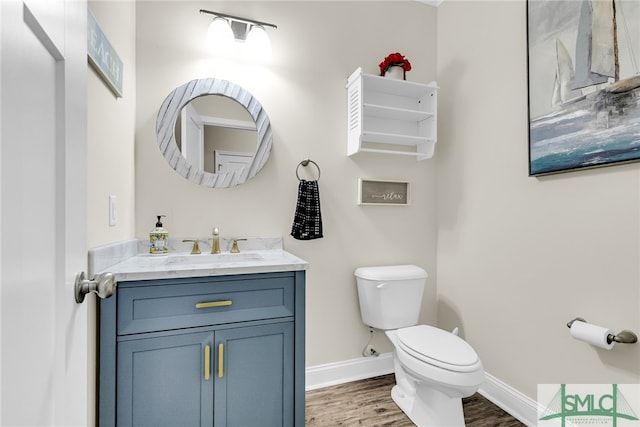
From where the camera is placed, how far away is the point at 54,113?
0.59 metres

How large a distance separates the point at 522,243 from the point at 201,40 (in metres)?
2.10

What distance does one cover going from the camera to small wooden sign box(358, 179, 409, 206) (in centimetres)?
217

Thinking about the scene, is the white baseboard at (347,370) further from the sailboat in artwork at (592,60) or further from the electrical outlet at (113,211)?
the sailboat in artwork at (592,60)

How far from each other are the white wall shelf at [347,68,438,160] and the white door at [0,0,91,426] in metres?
1.53

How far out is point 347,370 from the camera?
214 centimetres

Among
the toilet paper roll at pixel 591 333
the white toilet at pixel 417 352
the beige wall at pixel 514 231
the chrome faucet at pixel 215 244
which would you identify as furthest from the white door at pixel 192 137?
the toilet paper roll at pixel 591 333

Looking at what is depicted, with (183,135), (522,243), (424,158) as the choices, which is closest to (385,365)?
(522,243)

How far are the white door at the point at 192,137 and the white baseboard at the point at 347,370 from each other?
Result: 4.73ft

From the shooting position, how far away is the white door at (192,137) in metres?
1.81

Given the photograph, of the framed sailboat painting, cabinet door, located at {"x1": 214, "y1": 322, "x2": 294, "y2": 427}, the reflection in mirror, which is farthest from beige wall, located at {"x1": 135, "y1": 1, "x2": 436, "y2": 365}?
the framed sailboat painting

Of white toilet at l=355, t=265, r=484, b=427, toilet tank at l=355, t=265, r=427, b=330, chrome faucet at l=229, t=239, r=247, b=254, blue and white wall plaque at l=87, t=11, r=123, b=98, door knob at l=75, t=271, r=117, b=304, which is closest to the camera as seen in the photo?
door knob at l=75, t=271, r=117, b=304

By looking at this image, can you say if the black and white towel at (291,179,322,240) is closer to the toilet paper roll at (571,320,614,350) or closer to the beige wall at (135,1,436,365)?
the beige wall at (135,1,436,365)

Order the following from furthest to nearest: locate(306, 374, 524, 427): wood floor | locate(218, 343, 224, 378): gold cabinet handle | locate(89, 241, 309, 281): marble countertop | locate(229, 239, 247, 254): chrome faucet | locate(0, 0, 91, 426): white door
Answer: locate(229, 239, 247, 254): chrome faucet → locate(306, 374, 524, 427): wood floor → locate(218, 343, 224, 378): gold cabinet handle → locate(89, 241, 309, 281): marble countertop → locate(0, 0, 91, 426): white door

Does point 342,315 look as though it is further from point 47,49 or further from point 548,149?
point 47,49
